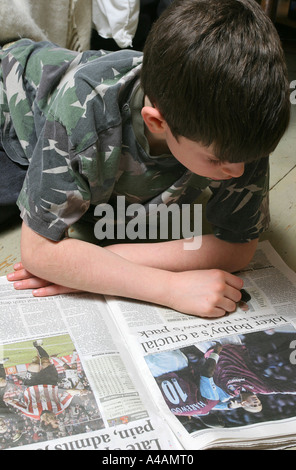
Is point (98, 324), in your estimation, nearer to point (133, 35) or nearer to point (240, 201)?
point (240, 201)

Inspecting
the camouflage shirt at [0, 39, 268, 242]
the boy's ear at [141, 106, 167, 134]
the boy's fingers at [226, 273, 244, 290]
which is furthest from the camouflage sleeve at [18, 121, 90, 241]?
the boy's fingers at [226, 273, 244, 290]

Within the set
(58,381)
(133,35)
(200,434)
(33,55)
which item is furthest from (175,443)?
(133,35)

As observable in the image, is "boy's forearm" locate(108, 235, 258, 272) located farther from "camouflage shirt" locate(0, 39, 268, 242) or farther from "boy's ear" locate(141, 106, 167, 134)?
"boy's ear" locate(141, 106, 167, 134)

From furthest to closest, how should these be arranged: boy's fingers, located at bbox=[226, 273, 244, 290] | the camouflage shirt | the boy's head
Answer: boy's fingers, located at bbox=[226, 273, 244, 290], the camouflage shirt, the boy's head

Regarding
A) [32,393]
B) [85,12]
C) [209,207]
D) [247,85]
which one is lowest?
[32,393]

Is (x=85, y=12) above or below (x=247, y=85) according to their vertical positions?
below

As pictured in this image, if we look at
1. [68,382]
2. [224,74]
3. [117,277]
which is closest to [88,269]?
[117,277]

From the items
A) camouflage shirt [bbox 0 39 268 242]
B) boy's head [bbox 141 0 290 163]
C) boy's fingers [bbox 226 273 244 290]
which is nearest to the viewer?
boy's head [bbox 141 0 290 163]

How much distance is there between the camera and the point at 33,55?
2.56 feet

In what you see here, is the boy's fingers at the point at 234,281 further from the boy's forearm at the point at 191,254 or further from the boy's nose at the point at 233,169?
the boy's nose at the point at 233,169

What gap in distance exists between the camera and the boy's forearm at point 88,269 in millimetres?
681

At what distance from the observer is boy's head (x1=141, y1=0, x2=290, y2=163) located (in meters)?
0.49

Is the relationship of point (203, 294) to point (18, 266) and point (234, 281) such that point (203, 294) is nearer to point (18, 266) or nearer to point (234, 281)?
point (234, 281)
